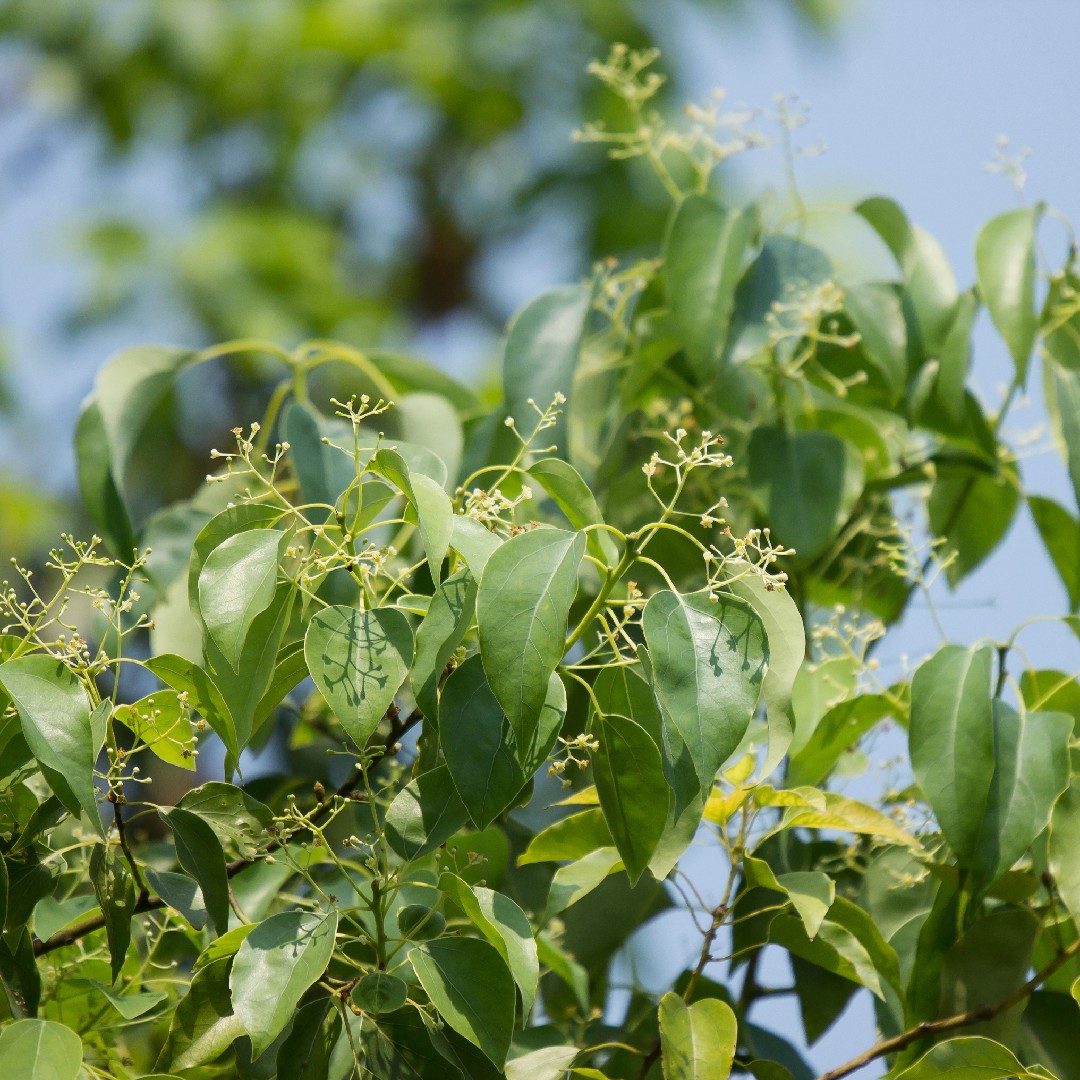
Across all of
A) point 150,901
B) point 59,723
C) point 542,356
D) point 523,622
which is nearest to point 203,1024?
point 150,901

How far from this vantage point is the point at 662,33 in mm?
4918

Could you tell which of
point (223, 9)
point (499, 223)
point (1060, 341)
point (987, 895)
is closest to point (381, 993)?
point (987, 895)

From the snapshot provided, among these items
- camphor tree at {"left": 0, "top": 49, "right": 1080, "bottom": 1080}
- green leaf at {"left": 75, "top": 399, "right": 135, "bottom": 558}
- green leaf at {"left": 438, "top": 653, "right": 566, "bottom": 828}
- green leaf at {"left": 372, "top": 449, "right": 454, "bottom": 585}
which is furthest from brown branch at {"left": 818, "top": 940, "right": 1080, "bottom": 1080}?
green leaf at {"left": 75, "top": 399, "right": 135, "bottom": 558}

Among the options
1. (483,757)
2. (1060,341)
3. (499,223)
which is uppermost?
(1060,341)

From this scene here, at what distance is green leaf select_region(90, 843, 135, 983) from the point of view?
2.19 ft

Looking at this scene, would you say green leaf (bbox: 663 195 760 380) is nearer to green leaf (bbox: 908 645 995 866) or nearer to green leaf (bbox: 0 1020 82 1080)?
green leaf (bbox: 908 645 995 866)

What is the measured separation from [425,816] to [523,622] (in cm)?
14

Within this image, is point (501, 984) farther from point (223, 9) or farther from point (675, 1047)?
point (223, 9)

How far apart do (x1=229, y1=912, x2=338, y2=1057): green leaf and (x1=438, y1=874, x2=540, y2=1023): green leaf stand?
0.21ft

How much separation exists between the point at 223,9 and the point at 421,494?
446 cm

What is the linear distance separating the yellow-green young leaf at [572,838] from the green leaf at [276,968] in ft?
0.63

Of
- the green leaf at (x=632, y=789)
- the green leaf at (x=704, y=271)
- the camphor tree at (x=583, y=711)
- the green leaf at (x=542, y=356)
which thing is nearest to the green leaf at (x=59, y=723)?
the camphor tree at (x=583, y=711)

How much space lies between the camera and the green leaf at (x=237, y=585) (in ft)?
2.06

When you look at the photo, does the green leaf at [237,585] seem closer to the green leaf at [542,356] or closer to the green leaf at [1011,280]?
the green leaf at [542,356]
